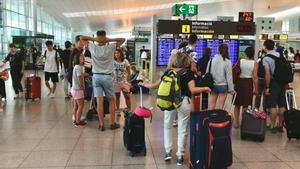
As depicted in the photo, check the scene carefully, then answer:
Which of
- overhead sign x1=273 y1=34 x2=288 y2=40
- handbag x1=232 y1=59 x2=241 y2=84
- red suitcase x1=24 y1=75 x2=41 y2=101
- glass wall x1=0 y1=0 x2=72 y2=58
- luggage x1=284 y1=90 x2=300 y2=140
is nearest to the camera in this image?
luggage x1=284 y1=90 x2=300 y2=140

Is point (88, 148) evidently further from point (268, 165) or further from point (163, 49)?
point (163, 49)

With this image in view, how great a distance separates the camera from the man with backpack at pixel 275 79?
18.5 ft

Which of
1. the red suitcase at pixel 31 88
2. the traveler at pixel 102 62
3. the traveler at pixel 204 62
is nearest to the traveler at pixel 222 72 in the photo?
the traveler at pixel 204 62

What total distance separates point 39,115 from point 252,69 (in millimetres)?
4400

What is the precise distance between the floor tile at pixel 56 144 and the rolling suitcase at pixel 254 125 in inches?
104

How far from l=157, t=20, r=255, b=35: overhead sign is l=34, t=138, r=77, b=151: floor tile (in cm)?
493

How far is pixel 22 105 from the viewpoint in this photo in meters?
8.40

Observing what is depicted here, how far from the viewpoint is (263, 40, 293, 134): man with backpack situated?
18.5 feet

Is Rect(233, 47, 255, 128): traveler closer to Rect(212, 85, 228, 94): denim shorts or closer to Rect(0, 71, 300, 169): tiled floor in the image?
Rect(212, 85, 228, 94): denim shorts

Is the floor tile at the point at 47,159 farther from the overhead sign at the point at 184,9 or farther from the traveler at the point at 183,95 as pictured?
the overhead sign at the point at 184,9

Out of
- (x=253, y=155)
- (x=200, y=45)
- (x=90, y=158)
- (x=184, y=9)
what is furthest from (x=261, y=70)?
(x=184, y=9)

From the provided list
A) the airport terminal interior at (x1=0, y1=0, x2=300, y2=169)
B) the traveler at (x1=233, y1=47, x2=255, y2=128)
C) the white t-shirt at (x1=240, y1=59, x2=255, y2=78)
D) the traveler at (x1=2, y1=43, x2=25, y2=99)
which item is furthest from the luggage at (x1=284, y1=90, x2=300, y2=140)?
the traveler at (x1=2, y1=43, x2=25, y2=99)

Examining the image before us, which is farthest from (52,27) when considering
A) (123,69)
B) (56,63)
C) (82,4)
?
(123,69)

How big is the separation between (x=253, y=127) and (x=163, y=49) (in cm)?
497
